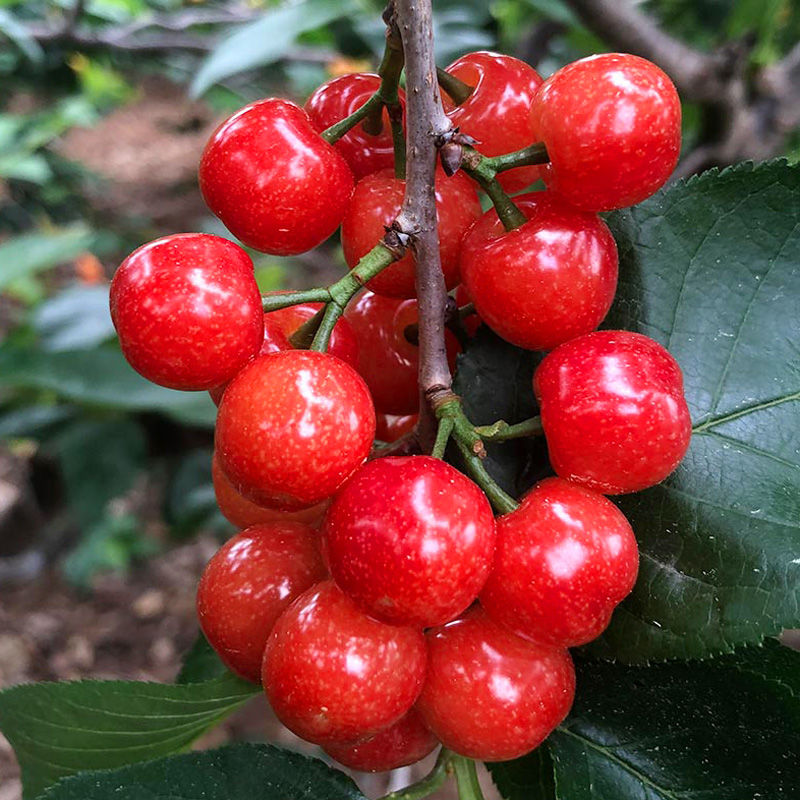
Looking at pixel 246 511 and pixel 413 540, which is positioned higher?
pixel 413 540

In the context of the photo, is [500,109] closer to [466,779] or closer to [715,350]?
[715,350]

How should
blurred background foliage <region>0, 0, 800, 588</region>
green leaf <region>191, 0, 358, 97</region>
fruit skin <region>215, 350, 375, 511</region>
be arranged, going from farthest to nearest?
blurred background foliage <region>0, 0, 800, 588</region>
green leaf <region>191, 0, 358, 97</region>
fruit skin <region>215, 350, 375, 511</region>

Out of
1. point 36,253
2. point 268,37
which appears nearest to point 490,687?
point 268,37

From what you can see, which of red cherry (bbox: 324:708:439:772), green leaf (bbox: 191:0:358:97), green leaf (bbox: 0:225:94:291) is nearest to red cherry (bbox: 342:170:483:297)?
red cherry (bbox: 324:708:439:772)

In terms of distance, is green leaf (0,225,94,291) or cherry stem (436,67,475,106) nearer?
cherry stem (436,67,475,106)

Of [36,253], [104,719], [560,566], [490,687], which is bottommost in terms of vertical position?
[36,253]

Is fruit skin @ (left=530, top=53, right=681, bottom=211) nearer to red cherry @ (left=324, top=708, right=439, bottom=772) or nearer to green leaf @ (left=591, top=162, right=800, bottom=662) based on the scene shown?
green leaf @ (left=591, top=162, right=800, bottom=662)

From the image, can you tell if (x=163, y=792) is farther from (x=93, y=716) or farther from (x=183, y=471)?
(x=183, y=471)
